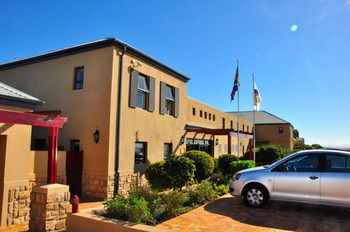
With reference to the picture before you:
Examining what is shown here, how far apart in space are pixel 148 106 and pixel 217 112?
1708cm

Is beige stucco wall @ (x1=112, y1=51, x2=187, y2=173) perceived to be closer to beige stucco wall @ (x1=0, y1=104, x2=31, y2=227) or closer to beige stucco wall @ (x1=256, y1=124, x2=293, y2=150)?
beige stucco wall @ (x1=0, y1=104, x2=31, y2=227)

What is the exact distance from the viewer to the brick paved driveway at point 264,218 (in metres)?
7.02

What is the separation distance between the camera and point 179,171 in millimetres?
12117

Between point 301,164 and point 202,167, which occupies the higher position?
point 301,164

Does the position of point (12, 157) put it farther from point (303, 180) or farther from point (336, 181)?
point (336, 181)

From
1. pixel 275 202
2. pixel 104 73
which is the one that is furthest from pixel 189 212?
pixel 104 73

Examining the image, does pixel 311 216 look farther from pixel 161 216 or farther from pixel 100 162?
pixel 100 162

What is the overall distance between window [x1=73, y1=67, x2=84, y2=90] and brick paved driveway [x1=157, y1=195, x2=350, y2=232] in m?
8.16

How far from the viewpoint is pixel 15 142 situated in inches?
376

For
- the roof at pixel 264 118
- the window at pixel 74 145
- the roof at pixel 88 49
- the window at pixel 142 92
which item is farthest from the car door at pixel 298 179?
the roof at pixel 264 118

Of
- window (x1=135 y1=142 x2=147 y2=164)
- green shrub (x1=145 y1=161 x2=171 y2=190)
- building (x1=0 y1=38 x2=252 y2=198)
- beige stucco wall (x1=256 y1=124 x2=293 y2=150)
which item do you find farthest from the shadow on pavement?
beige stucco wall (x1=256 y1=124 x2=293 y2=150)

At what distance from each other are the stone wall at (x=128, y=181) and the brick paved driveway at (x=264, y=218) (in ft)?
16.9

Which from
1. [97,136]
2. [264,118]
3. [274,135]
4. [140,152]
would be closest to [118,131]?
[97,136]

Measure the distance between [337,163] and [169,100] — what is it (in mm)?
10828
